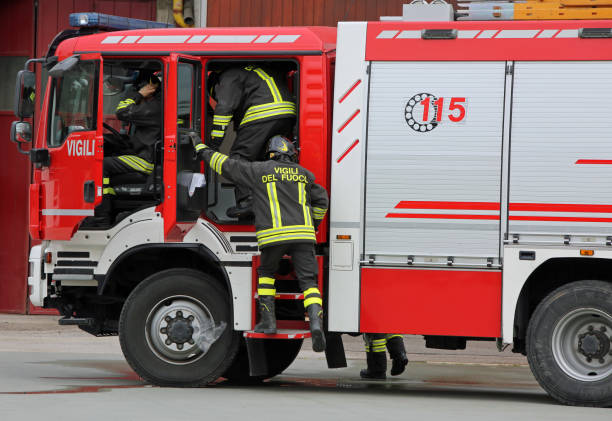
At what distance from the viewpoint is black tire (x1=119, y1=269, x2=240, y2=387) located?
30.4ft

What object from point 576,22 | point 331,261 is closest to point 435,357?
point 331,261

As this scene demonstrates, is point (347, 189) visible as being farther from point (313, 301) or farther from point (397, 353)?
point (397, 353)

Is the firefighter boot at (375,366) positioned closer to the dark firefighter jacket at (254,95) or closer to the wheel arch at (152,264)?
Result: the wheel arch at (152,264)

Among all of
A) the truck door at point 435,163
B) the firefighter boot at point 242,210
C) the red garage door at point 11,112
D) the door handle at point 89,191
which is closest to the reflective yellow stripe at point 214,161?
the firefighter boot at point 242,210

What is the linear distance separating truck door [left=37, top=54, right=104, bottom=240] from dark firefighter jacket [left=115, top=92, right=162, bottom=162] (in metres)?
0.23

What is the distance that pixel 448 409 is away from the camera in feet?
27.7

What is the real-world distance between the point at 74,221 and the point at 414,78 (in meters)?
2.97

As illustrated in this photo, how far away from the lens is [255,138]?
30.6ft

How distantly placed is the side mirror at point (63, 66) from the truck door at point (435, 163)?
245cm

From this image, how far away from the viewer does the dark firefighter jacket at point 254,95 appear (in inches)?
364

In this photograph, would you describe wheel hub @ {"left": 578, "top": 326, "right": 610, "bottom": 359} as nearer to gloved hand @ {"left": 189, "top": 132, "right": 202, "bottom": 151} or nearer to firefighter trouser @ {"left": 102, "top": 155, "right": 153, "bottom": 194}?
gloved hand @ {"left": 189, "top": 132, "right": 202, "bottom": 151}

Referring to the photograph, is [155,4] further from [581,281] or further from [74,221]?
[581,281]

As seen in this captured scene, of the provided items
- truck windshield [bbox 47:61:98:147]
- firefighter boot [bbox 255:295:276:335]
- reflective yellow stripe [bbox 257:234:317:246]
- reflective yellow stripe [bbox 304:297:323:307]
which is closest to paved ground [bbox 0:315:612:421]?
firefighter boot [bbox 255:295:276:335]

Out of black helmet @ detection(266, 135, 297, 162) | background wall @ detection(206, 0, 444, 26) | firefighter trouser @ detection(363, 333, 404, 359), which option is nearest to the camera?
black helmet @ detection(266, 135, 297, 162)
